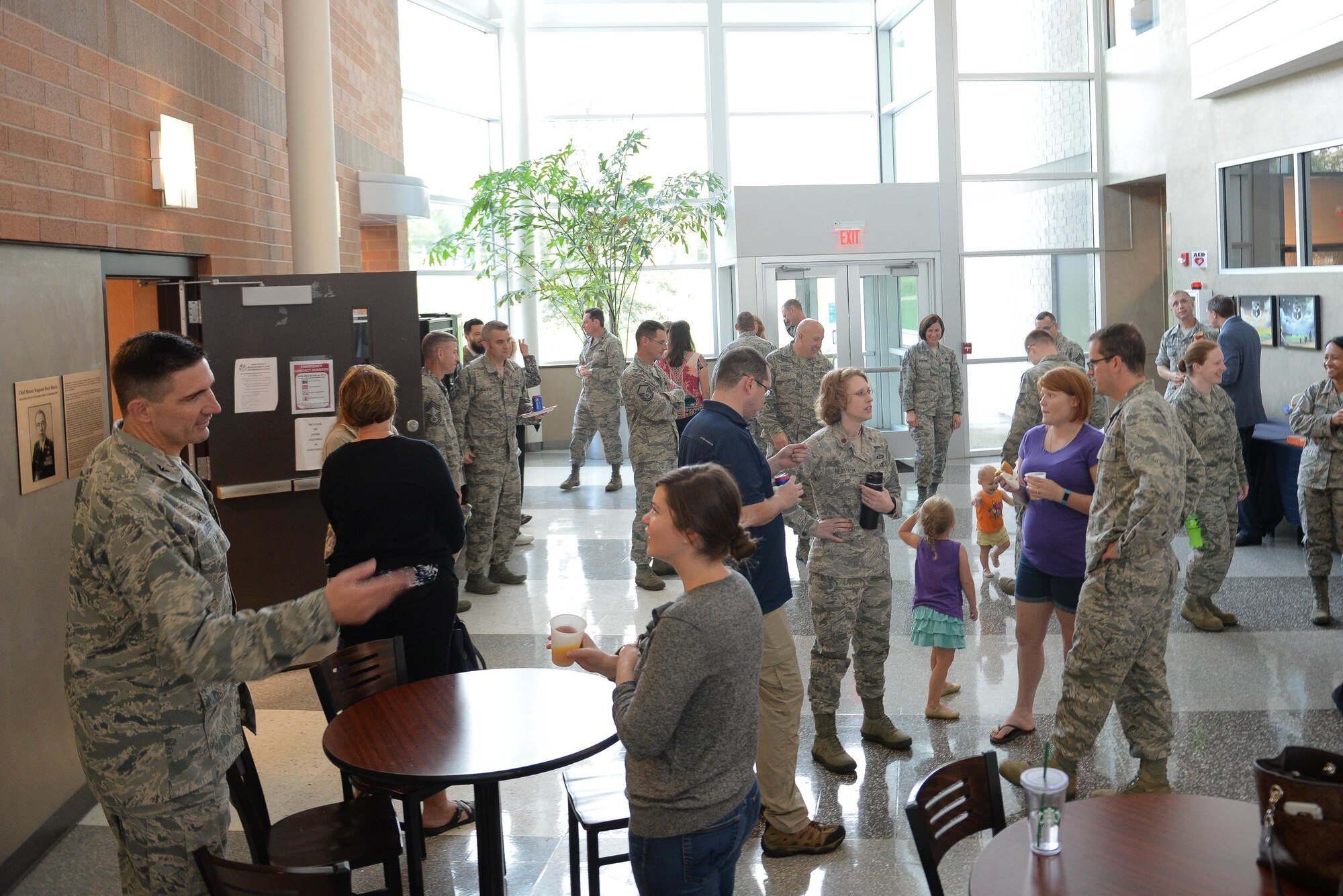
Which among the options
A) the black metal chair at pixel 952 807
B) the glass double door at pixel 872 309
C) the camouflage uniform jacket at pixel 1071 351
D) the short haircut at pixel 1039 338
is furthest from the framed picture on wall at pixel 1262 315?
the black metal chair at pixel 952 807

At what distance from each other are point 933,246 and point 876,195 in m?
0.88

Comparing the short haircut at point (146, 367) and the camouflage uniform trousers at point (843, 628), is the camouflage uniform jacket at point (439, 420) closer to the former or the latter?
the camouflage uniform trousers at point (843, 628)

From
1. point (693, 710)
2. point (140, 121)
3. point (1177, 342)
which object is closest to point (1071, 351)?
point (1177, 342)

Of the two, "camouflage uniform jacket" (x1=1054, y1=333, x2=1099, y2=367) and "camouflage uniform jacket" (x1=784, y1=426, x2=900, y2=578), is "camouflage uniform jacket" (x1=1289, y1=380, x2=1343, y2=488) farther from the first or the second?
"camouflage uniform jacket" (x1=784, y1=426, x2=900, y2=578)

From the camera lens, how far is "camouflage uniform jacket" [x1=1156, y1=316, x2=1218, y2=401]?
348 inches

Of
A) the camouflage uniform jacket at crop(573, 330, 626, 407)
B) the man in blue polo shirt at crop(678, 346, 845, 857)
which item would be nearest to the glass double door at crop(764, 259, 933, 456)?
the camouflage uniform jacket at crop(573, 330, 626, 407)

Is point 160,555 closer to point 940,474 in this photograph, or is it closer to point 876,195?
point 940,474

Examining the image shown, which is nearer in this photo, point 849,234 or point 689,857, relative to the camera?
point 689,857

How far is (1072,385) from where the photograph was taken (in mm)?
4113

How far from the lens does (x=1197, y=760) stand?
13.8 feet

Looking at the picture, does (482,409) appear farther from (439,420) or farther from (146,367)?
(146,367)

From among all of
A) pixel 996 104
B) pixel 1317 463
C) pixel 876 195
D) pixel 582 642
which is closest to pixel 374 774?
pixel 582 642

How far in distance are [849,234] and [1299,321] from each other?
456 centimetres

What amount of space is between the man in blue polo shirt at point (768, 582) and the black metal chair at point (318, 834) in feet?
4.15
